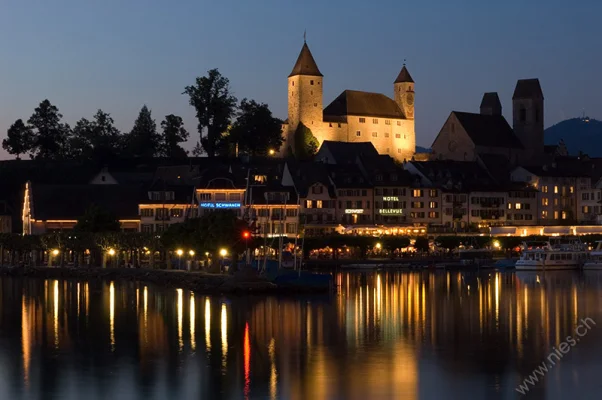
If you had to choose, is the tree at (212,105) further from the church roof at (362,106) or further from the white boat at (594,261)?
the white boat at (594,261)

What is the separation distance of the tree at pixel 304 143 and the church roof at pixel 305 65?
24.5 feet

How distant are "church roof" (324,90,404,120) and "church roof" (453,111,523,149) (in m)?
8.79

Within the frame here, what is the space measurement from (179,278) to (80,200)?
113ft

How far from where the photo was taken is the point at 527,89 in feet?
545

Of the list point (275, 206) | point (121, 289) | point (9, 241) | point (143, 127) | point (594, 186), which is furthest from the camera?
point (143, 127)

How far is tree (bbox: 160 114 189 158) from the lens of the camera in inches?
5856

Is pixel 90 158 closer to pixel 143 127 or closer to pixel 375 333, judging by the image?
pixel 143 127

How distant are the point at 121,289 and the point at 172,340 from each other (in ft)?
Answer: 88.7

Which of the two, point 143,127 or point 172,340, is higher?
point 143,127

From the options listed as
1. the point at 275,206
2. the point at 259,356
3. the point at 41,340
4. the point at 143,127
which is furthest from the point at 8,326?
the point at 143,127

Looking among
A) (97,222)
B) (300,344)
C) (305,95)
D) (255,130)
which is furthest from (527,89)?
(300,344)

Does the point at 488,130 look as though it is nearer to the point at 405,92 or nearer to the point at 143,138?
the point at 405,92

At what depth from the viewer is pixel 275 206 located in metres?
107

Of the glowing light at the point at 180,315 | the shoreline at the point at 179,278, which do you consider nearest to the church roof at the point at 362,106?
the shoreline at the point at 179,278
